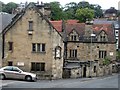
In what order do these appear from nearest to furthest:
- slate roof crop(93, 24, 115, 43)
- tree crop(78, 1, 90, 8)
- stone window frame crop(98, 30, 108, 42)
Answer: stone window frame crop(98, 30, 108, 42) → slate roof crop(93, 24, 115, 43) → tree crop(78, 1, 90, 8)

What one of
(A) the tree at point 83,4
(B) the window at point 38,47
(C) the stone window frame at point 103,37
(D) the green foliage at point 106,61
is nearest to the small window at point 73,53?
(C) the stone window frame at point 103,37

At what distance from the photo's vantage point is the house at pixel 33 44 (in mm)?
39000

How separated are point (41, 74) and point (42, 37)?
368 centimetres

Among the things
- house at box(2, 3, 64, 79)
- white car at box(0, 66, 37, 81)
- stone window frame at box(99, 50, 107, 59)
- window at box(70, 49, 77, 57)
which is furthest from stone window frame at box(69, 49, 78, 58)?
white car at box(0, 66, 37, 81)

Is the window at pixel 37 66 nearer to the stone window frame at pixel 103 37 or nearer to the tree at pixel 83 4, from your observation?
the stone window frame at pixel 103 37

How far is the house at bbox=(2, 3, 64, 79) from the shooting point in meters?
39.0

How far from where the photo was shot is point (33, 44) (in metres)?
39.7

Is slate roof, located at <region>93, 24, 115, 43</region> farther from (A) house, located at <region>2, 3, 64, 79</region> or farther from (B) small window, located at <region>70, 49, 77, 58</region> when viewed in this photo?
(A) house, located at <region>2, 3, 64, 79</region>

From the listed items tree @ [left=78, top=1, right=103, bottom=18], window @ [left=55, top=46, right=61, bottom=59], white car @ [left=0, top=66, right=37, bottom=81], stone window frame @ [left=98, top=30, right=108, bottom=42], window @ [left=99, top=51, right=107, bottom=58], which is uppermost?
tree @ [left=78, top=1, right=103, bottom=18]

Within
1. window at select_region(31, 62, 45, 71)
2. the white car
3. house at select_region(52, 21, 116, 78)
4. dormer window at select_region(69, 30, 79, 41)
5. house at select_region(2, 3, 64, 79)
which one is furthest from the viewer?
dormer window at select_region(69, 30, 79, 41)

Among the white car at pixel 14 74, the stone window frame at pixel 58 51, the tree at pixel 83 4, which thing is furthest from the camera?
the tree at pixel 83 4

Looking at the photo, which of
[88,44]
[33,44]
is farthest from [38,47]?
[88,44]

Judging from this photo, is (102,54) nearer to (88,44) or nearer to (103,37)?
(103,37)

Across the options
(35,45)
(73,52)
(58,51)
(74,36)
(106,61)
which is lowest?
(106,61)
